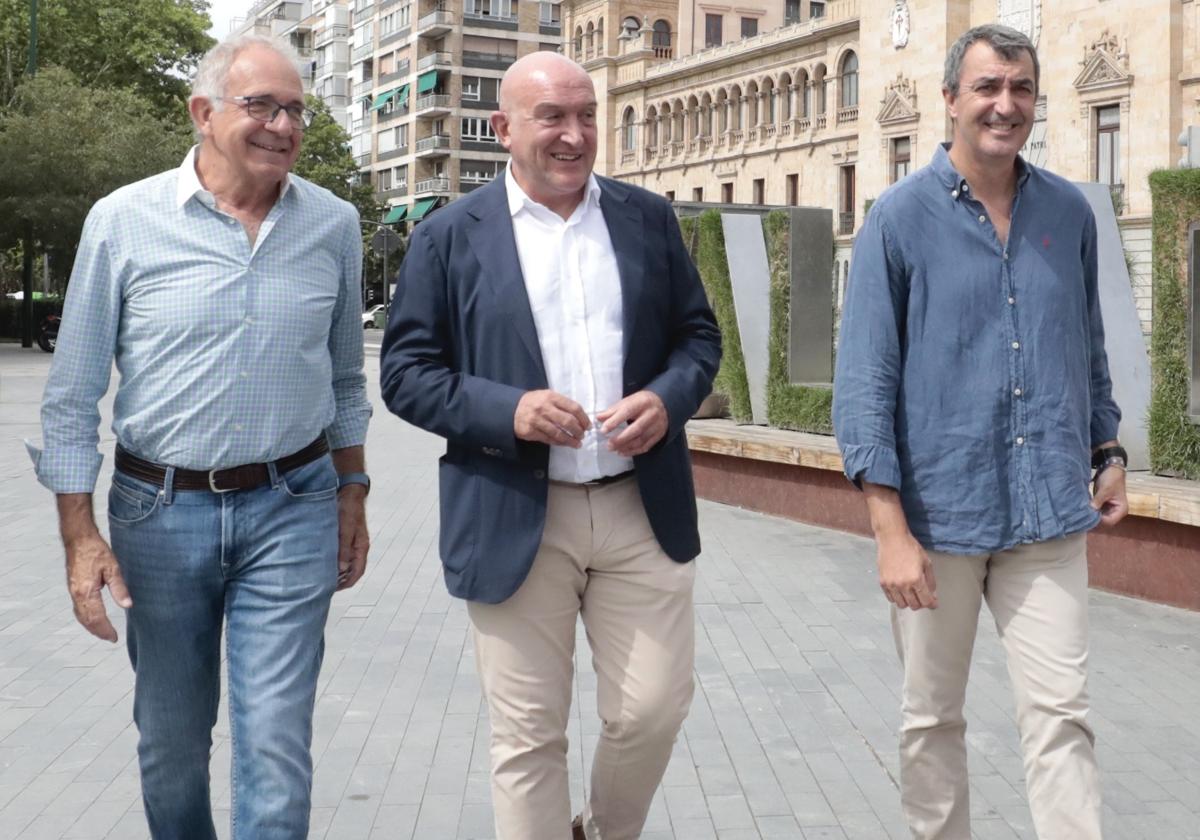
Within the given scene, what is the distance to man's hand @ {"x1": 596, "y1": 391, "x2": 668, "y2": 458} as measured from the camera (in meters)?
3.57

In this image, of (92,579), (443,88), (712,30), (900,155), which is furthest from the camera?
(443,88)

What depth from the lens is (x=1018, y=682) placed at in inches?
146

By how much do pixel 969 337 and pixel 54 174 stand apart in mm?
44104

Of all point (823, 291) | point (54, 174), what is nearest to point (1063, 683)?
point (823, 291)

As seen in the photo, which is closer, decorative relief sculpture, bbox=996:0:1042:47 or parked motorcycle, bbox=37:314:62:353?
parked motorcycle, bbox=37:314:62:353

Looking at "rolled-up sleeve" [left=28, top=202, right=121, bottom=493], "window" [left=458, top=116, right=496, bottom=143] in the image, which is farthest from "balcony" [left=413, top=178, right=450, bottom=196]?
"rolled-up sleeve" [left=28, top=202, right=121, bottom=493]

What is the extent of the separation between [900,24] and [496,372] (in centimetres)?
4989

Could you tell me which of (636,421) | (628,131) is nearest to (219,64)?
(636,421)

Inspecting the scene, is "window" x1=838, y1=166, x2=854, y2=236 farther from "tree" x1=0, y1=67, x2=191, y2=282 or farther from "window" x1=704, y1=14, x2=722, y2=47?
"tree" x1=0, y1=67, x2=191, y2=282

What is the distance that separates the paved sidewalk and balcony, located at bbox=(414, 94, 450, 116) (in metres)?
89.2

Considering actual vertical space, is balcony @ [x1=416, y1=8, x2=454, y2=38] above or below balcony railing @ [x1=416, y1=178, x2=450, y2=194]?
above

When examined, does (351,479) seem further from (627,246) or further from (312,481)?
(627,246)

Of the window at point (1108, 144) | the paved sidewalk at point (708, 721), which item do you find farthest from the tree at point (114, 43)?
the paved sidewalk at point (708, 721)

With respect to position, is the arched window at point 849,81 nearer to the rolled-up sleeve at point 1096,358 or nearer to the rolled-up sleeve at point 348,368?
the rolled-up sleeve at point 1096,358
